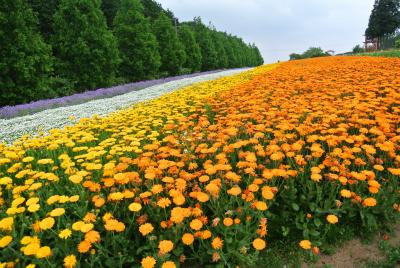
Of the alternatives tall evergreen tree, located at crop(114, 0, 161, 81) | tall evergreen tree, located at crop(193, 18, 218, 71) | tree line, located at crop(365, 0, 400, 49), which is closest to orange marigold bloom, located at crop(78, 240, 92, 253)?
tall evergreen tree, located at crop(114, 0, 161, 81)

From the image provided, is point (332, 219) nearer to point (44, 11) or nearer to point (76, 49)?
point (76, 49)

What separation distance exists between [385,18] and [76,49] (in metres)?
66.3

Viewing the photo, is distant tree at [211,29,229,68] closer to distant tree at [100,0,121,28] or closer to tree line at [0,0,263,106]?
tree line at [0,0,263,106]

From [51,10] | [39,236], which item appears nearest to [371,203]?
[39,236]

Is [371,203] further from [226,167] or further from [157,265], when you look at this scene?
[157,265]

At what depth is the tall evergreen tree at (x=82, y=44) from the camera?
18.4 m

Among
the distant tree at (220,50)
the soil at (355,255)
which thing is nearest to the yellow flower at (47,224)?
Answer: the soil at (355,255)

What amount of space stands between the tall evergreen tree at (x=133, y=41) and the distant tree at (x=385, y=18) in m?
58.5

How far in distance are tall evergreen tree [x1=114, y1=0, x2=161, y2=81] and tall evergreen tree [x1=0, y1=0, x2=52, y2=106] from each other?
30.0ft

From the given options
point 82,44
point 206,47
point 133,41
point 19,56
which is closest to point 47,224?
point 19,56

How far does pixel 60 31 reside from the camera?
18438mm

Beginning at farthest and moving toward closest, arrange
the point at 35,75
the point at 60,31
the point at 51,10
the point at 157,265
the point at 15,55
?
the point at 51,10
the point at 60,31
the point at 35,75
the point at 15,55
the point at 157,265

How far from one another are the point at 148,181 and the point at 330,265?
6.55 ft

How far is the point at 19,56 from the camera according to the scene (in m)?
14.0
